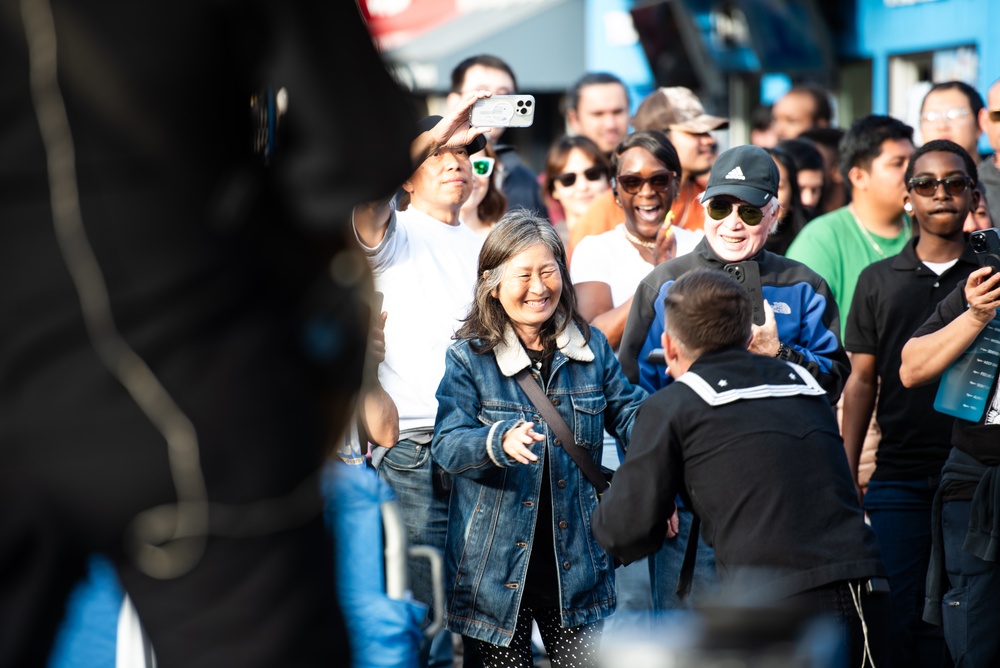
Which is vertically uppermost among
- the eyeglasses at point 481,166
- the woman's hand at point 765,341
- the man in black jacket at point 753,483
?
the eyeglasses at point 481,166

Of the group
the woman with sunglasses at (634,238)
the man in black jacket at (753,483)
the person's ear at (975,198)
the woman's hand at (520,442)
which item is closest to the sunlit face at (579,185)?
the woman with sunglasses at (634,238)

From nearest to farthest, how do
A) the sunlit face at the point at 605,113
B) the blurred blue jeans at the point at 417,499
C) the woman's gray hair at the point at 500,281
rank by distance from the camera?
the woman's gray hair at the point at 500,281, the blurred blue jeans at the point at 417,499, the sunlit face at the point at 605,113

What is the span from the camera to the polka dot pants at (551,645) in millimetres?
4496

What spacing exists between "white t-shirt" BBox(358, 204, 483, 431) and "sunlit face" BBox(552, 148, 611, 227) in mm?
2190

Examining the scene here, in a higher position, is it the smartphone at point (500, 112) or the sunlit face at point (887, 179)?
the smartphone at point (500, 112)

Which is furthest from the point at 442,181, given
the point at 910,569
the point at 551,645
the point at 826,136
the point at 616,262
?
the point at 826,136

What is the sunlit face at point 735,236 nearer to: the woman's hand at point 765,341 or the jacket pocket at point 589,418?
the woman's hand at point 765,341

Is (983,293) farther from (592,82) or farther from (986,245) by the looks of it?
(592,82)

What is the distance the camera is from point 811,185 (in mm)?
7152

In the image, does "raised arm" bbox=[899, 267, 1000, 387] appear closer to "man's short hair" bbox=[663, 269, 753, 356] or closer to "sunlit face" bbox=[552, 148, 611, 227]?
"man's short hair" bbox=[663, 269, 753, 356]

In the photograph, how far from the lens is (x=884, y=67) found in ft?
43.2

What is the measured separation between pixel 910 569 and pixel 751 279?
1402 mm

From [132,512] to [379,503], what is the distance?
190cm

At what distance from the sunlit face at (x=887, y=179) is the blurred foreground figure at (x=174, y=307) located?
15.6 ft
